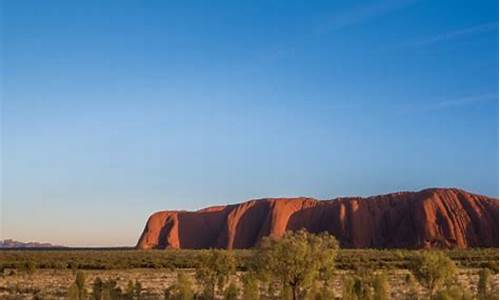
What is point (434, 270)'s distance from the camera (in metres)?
28.1

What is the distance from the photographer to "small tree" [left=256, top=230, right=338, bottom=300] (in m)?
23.0

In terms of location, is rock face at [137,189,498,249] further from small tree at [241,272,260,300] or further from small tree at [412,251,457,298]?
small tree at [241,272,260,300]

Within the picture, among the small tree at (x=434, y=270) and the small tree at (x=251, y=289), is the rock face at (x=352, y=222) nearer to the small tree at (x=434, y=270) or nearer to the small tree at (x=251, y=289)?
the small tree at (x=434, y=270)

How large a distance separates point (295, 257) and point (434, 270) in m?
8.27

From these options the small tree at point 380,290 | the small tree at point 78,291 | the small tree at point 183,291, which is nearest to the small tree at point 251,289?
the small tree at point 183,291

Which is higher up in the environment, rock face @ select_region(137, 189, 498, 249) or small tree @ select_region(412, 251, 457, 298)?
rock face @ select_region(137, 189, 498, 249)

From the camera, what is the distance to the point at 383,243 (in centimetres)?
10194

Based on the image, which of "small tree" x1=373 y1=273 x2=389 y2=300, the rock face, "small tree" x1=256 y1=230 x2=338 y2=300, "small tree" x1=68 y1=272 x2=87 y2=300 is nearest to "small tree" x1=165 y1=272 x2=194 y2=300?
"small tree" x1=256 y1=230 x2=338 y2=300

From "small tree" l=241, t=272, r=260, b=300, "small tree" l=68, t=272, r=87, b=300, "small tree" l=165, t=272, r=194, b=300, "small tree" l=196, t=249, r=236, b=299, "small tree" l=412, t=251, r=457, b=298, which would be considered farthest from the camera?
"small tree" l=196, t=249, r=236, b=299

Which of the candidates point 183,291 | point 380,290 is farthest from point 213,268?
point 380,290

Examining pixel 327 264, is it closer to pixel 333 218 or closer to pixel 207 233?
pixel 333 218

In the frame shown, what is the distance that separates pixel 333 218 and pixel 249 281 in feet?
289

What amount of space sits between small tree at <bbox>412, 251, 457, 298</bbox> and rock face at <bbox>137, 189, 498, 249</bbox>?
67.7 meters

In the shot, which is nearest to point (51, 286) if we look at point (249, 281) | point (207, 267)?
point (207, 267)
